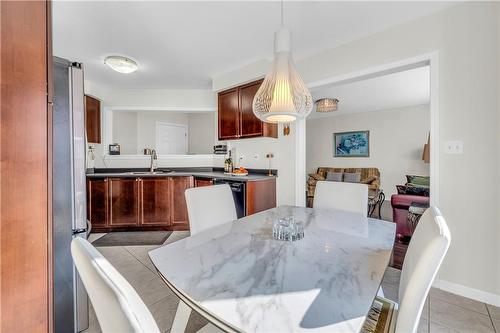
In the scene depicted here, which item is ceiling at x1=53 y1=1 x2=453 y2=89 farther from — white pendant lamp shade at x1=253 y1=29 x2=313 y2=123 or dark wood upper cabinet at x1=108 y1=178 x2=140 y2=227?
dark wood upper cabinet at x1=108 y1=178 x2=140 y2=227

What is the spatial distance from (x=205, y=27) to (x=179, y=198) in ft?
7.46

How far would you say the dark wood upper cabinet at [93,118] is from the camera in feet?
11.6

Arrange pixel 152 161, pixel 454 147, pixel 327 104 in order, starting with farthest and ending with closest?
pixel 327 104, pixel 152 161, pixel 454 147

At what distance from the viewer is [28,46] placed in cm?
86

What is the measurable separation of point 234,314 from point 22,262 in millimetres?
860

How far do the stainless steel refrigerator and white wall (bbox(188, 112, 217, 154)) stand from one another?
409 centimetres

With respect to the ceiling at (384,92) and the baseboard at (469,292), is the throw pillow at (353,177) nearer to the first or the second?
the ceiling at (384,92)

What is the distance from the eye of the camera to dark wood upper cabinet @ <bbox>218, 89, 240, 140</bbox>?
10.7ft

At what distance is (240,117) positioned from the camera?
10.5 ft

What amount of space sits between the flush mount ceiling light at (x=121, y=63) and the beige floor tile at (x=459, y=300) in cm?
393

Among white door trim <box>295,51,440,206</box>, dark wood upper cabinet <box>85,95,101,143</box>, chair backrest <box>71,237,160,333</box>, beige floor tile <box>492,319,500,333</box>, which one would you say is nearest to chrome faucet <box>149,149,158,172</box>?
dark wood upper cabinet <box>85,95,101,143</box>

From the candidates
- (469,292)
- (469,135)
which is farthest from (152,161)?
(469,292)

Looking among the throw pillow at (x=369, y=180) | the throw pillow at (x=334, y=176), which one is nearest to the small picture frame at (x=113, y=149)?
the throw pillow at (x=334, y=176)

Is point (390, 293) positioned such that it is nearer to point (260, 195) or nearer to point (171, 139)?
point (260, 195)
